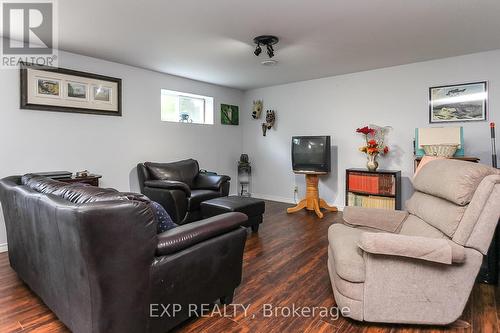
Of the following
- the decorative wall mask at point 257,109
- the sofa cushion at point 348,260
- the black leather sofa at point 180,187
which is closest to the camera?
the sofa cushion at point 348,260

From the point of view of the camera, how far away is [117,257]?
4.12 feet

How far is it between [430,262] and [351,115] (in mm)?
3395

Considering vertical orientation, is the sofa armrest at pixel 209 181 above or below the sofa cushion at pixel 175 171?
below

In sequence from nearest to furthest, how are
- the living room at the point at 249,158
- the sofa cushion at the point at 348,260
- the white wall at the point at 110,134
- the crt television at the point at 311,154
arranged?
the living room at the point at 249,158
the sofa cushion at the point at 348,260
the white wall at the point at 110,134
the crt television at the point at 311,154

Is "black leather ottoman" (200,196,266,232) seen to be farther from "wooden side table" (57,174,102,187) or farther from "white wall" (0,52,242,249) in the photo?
"white wall" (0,52,242,249)

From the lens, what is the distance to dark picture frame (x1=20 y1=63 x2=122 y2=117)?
318 cm

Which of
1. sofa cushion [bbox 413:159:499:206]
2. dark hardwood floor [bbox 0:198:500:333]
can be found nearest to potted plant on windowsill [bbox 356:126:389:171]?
dark hardwood floor [bbox 0:198:500:333]

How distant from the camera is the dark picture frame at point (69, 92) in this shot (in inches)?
125

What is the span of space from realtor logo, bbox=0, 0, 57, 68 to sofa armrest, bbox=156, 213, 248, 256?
2.28m

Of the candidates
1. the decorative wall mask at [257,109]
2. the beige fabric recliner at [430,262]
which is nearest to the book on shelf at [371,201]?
the beige fabric recliner at [430,262]

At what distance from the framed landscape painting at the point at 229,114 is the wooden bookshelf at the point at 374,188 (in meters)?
2.67

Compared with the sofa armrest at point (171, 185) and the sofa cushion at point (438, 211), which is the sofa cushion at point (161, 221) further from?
the sofa armrest at point (171, 185)

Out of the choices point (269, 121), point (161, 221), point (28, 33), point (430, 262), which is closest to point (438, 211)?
point (430, 262)

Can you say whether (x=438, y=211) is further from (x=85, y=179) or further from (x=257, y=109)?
(x=257, y=109)
